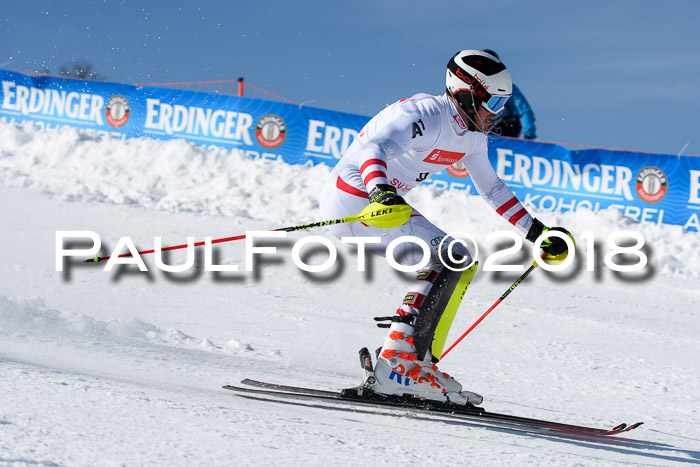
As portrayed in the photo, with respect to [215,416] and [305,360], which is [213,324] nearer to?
[305,360]

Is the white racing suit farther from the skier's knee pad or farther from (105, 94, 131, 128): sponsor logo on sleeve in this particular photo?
(105, 94, 131, 128): sponsor logo on sleeve

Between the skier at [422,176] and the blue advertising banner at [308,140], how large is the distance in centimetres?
Result: 791

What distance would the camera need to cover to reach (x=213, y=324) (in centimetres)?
564

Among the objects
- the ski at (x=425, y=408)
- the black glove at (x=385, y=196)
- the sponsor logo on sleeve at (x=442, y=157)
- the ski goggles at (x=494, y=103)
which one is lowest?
the ski at (x=425, y=408)

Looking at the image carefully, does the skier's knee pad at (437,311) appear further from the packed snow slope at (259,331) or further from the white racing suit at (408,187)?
the packed snow slope at (259,331)

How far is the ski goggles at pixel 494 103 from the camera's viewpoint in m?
3.61

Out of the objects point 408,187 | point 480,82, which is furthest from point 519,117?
point 480,82

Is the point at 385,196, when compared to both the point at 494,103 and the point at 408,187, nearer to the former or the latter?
the point at 408,187

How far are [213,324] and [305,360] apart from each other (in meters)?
1.02

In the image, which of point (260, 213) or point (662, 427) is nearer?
point (662, 427)

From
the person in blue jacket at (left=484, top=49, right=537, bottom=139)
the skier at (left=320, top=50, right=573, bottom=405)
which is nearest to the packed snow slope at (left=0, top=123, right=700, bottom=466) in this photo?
the skier at (left=320, top=50, right=573, bottom=405)

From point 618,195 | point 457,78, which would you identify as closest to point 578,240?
point 618,195

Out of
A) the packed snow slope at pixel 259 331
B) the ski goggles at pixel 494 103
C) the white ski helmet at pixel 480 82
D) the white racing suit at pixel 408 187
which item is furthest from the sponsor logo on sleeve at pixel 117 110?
the ski goggles at pixel 494 103

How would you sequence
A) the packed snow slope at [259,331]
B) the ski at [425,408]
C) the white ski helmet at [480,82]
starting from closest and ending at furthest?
1. the packed snow slope at [259,331]
2. the ski at [425,408]
3. the white ski helmet at [480,82]
